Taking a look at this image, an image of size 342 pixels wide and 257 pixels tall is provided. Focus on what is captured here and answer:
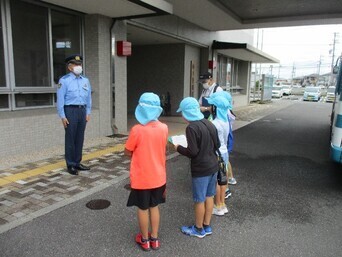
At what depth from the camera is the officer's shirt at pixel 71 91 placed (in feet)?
16.6


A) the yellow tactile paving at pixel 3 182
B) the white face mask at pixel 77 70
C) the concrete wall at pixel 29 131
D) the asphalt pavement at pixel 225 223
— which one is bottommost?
the asphalt pavement at pixel 225 223

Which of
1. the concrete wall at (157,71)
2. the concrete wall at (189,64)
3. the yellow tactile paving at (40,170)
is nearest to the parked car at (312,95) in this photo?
the concrete wall at (189,64)

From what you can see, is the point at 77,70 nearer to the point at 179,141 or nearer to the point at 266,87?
the point at 179,141

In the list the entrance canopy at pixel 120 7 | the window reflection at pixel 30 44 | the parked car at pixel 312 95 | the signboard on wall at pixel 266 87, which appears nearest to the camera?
the window reflection at pixel 30 44

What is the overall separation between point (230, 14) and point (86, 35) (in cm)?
546

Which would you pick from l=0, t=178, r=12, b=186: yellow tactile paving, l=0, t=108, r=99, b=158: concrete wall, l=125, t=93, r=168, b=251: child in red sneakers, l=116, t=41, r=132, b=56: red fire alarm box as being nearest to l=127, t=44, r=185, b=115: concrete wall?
l=116, t=41, r=132, b=56: red fire alarm box

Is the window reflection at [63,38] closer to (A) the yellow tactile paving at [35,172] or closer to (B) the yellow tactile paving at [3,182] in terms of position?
(A) the yellow tactile paving at [35,172]

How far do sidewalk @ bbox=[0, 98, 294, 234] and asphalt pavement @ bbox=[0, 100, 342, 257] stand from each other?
17 centimetres

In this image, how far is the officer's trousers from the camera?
206 inches

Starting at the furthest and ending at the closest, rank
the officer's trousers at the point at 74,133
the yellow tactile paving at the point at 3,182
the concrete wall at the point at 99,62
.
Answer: the concrete wall at the point at 99,62 < the officer's trousers at the point at 74,133 < the yellow tactile paving at the point at 3,182

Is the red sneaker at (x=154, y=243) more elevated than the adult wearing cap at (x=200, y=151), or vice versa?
the adult wearing cap at (x=200, y=151)

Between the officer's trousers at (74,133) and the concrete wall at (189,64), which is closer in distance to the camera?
the officer's trousers at (74,133)

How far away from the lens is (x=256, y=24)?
41.7 ft

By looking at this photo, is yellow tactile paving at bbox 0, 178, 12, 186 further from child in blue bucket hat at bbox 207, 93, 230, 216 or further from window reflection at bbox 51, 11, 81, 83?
window reflection at bbox 51, 11, 81, 83
